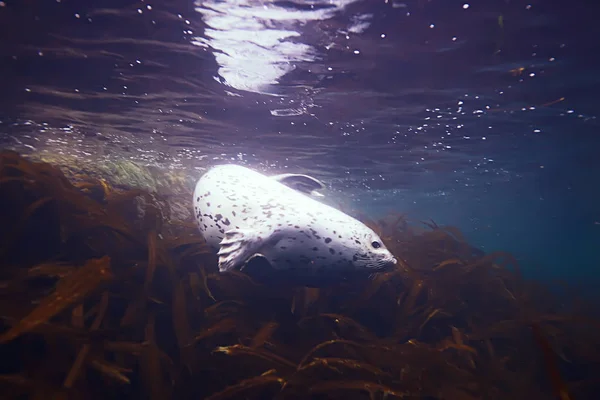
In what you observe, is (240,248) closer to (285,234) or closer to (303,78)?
(285,234)

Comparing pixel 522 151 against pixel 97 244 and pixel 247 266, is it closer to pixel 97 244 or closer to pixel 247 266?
pixel 247 266

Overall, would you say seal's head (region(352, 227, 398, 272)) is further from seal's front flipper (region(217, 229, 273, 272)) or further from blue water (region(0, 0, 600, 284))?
blue water (region(0, 0, 600, 284))

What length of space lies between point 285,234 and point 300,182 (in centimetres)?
194

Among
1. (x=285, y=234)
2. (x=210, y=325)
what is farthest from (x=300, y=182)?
(x=210, y=325)

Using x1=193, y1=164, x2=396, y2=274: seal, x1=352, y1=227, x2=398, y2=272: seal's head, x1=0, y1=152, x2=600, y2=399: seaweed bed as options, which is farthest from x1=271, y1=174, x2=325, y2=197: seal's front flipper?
x1=352, y1=227, x2=398, y2=272: seal's head

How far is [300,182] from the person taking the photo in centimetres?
511

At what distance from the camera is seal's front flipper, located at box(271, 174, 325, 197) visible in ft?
16.5

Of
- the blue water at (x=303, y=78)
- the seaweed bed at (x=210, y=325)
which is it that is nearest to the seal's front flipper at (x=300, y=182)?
the seaweed bed at (x=210, y=325)

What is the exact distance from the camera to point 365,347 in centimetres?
322

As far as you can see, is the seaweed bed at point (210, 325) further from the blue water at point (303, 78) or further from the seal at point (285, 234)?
the blue water at point (303, 78)

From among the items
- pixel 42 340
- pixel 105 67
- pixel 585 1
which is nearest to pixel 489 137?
pixel 585 1

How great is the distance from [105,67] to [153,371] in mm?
6362

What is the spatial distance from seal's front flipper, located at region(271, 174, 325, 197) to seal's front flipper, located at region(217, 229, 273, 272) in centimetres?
176

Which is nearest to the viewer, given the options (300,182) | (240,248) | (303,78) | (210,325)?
(240,248)
